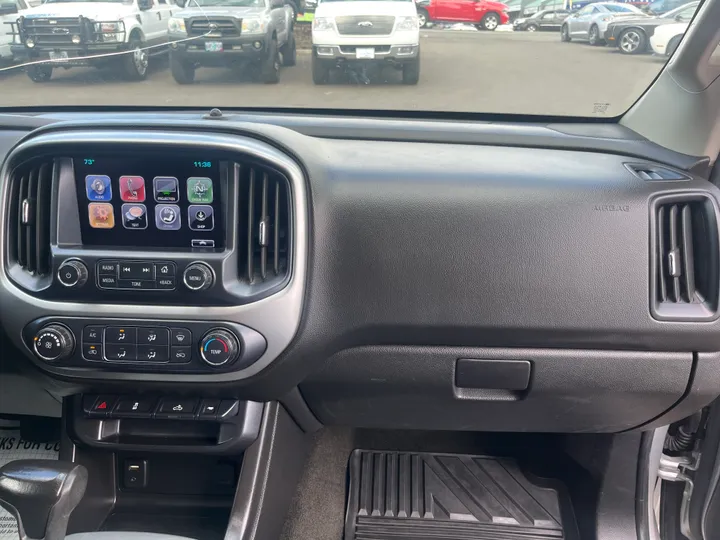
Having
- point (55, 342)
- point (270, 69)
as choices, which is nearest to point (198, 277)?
point (55, 342)

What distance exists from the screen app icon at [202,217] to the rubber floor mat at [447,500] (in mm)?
1277

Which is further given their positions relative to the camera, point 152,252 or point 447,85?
point 447,85

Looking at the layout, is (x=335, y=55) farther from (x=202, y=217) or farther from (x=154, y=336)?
(x=154, y=336)

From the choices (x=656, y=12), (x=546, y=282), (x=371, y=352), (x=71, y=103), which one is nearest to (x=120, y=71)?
(x=71, y=103)

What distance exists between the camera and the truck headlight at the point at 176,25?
2062mm

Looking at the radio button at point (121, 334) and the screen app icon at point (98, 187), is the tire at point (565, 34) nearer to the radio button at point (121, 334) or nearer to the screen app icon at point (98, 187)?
the screen app icon at point (98, 187)

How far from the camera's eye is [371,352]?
5.79 feet

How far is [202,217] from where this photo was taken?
65.4 inches

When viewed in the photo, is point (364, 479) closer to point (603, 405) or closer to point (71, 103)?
Answer: point (603, 405)

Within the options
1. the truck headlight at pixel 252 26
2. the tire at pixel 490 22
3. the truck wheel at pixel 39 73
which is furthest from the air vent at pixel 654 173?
the truck wheel at pixel 39 73

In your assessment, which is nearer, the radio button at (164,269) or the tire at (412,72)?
the radio button at (164,269)

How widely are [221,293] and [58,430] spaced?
1.32 m

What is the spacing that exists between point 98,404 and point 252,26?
1.25 m

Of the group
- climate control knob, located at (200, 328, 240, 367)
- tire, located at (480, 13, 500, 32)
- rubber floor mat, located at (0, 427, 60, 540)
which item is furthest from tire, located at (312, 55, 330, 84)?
rubber floor mat, located at (0, 427, 60, 540)
